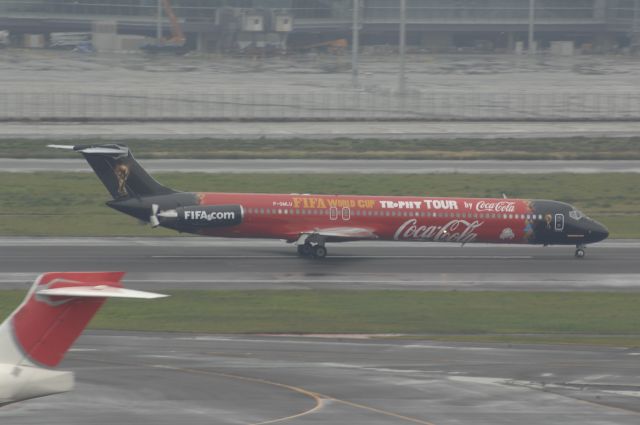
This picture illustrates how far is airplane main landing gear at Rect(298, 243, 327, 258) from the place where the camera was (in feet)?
186

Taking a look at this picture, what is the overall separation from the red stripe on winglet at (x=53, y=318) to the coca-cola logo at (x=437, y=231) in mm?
35020

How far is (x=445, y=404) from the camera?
104 feet

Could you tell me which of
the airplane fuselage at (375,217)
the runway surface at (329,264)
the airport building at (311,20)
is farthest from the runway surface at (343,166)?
the airport building at (311,20)

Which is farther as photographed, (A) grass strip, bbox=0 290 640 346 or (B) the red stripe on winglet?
(A) grass strip, bbox=0 290 640 346

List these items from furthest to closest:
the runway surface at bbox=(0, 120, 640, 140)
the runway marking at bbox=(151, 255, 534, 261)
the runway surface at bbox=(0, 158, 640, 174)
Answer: the runway surface at bbox=(0, 120, 640, 140) < the runway surface at bbox=(0, 158, 640, 174) < the runway marking at bbox=(151, 255, 534, 261)

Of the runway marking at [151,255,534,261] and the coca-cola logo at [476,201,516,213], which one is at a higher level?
the coca-cola logo at [476,201,516,213]

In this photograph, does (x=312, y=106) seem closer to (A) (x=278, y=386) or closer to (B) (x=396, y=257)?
(B) (x=396, y=257)

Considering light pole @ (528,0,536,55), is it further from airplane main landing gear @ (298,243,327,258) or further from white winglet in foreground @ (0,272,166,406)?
white winglet in foreground @ (0,272,166,406)

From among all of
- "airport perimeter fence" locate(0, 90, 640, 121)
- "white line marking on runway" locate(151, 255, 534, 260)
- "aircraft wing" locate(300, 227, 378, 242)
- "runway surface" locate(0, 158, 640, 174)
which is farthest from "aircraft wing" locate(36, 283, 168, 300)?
"airport perimeter fence" locate(0, 90, 640, 121)

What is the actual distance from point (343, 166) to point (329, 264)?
28851 mm

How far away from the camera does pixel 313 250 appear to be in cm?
5678

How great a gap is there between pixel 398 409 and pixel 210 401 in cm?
512

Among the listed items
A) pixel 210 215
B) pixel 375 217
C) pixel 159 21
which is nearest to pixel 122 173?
pixel 210 215

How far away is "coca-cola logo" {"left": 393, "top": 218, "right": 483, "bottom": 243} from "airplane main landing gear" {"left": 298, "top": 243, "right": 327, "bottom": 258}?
383 cm
